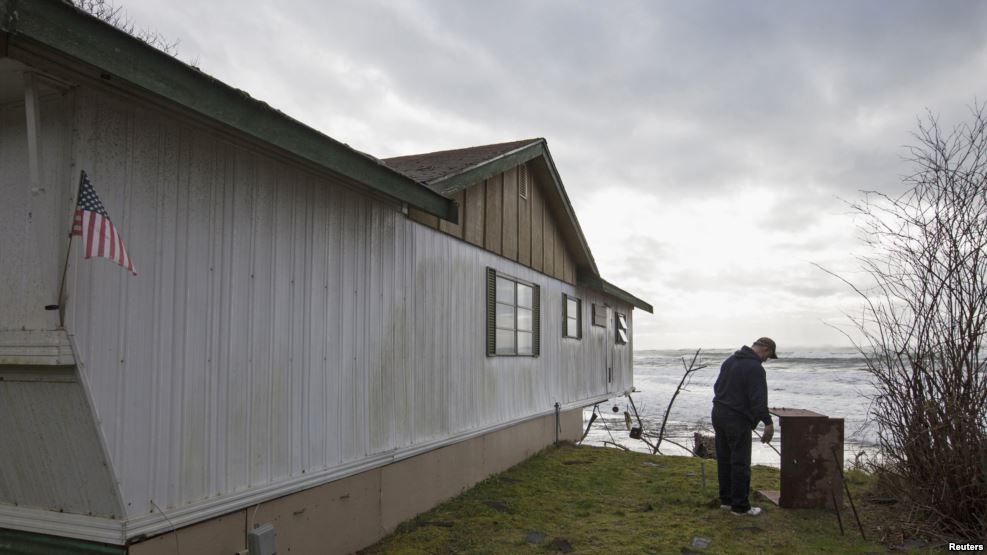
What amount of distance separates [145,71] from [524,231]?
6.79 meters

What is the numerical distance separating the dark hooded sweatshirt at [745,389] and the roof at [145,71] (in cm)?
446

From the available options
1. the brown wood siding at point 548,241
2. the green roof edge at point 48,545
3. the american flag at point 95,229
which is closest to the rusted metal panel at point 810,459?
the brown wood siding at point 548,241

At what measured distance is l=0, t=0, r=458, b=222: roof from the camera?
254 centimetres

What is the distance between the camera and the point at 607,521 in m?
6.49

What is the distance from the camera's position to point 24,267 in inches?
123

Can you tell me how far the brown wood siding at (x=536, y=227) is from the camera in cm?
987

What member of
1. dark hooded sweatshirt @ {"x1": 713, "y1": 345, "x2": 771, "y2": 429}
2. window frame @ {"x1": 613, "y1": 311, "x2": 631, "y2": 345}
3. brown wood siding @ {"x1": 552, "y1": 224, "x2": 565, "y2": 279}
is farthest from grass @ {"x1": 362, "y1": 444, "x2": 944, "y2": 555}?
window frame @ {"x1": 613, "y1": 311, "x2": 631, "y2": 345}

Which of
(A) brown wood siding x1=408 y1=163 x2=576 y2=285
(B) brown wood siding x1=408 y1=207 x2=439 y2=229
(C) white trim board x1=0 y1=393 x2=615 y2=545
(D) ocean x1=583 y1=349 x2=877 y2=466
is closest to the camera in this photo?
(C) white trim board x1=0 y1=393 x2=615 y2=545

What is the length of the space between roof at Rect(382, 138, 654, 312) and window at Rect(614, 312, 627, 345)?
2321mm

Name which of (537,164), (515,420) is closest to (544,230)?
(537,164)

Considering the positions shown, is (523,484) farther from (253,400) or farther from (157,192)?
(157,192)

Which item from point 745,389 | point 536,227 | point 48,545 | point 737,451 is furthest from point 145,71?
point 536,227

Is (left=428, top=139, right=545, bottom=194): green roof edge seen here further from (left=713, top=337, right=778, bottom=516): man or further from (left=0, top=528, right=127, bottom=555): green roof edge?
(left=0, top=528, right=127, bottom=555): green roof edge

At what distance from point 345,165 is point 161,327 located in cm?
168
